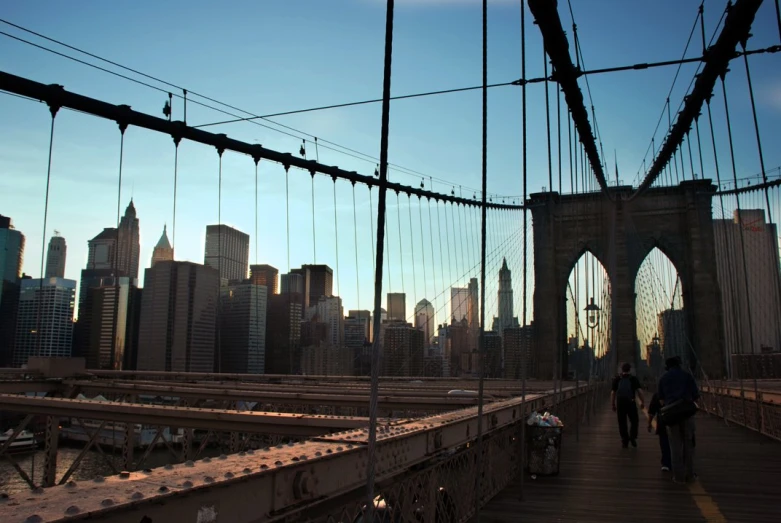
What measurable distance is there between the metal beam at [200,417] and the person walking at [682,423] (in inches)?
154

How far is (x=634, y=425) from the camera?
9.57 metres

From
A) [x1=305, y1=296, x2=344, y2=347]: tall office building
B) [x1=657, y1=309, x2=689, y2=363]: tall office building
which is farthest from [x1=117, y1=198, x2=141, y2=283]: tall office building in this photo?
[x1=657, y1=309, x2=689, y2=363]: tall office building

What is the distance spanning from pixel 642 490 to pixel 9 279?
799 inches

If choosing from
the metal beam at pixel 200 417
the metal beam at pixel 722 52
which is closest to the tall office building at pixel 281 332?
the metal beam at pixel 200 417

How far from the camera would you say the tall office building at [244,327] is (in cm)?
2309

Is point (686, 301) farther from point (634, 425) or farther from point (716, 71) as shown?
point (634, 425)

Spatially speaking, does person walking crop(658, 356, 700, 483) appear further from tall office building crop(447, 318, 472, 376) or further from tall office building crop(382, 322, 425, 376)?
tall office building crop(447, 318, 472, 376)

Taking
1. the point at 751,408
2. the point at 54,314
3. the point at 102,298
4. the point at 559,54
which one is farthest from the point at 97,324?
the point at 751,408

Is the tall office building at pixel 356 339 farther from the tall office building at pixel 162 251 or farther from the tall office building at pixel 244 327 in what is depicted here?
the tall office building at pixel 162 251

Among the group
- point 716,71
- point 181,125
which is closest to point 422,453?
point 181,125

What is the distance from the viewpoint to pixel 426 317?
36.5 meters

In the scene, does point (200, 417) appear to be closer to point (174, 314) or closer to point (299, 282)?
point (174, 314)

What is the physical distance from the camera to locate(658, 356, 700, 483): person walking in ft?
21.5

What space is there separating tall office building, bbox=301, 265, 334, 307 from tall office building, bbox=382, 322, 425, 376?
495 cm
